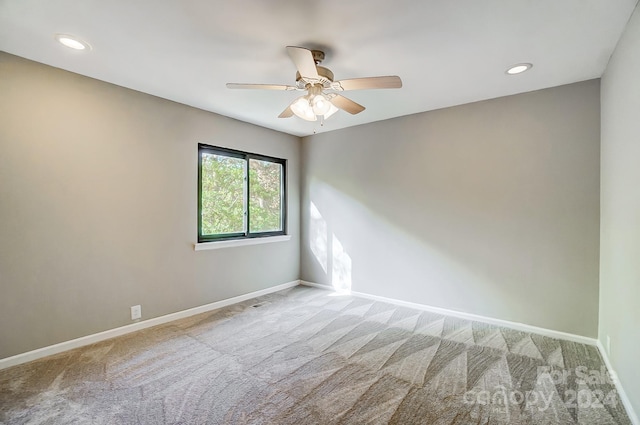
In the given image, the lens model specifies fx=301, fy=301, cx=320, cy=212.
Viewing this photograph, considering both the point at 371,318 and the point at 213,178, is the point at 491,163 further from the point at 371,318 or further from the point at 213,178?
the point at 213,178

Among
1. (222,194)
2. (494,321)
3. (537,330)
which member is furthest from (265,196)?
(537,330)

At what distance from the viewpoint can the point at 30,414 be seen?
1.86 m

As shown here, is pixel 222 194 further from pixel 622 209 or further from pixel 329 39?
pixel 622 209

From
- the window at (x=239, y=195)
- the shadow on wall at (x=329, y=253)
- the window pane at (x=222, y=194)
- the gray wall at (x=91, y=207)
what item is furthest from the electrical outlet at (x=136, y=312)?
the shadow on wall at (x=329, y=253)

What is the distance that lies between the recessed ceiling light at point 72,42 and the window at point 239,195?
61.6 inches

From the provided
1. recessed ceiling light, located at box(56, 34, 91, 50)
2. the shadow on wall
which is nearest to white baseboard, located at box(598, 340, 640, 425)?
the shadow on wall

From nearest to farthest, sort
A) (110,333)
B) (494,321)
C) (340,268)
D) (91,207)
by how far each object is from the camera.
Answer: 1. (91,207)
2. (110,333)
3. (494,321)
4. (340,268)

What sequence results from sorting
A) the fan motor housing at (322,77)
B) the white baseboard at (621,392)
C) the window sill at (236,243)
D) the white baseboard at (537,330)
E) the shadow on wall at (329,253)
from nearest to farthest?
the white baseboard at (621,392), the white baseboard at (537,330), the fan motor housing at (322,77), the window sill at (236,243), the shadow on wall at (329,253)

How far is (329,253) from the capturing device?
4.73 metres

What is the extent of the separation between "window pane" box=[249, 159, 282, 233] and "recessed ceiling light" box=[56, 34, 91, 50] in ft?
7.57

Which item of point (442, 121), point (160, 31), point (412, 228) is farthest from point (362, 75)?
point (412, 228)

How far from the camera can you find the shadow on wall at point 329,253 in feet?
14.9

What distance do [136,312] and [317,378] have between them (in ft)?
6.85

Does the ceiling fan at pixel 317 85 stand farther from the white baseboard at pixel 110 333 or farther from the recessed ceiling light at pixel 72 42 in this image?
the white baseboard at pixel 110 333
